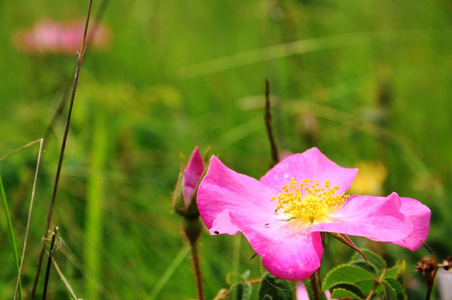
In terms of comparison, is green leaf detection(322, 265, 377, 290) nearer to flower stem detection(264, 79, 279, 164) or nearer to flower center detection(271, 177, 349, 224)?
flower center detection(271, 177, 349, 224)

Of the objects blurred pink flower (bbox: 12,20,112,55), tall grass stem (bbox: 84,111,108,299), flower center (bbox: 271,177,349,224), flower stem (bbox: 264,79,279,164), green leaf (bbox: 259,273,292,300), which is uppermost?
blurred pink flower (bbox: 12,20,112,55)

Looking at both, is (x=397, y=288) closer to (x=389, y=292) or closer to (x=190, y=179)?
(x=389, y=292)

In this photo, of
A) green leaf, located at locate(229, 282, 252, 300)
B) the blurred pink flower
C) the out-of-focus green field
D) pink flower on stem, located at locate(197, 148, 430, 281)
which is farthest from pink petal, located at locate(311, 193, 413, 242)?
the blurred pink flower

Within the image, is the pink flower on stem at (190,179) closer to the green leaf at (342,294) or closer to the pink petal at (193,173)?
the pink petal at (193,173)

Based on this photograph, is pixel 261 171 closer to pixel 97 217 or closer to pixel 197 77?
pixel 97 217

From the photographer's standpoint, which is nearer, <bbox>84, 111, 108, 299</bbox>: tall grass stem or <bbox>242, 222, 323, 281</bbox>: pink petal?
<bbox>242, 222, 323, 281</bbox>: pink petal

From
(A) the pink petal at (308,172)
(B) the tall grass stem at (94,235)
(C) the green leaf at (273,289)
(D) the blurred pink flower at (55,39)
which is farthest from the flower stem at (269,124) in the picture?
(D) the blurred pink flower at (55,39)

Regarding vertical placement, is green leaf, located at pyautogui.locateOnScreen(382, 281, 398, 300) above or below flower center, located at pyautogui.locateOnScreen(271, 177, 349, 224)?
below
